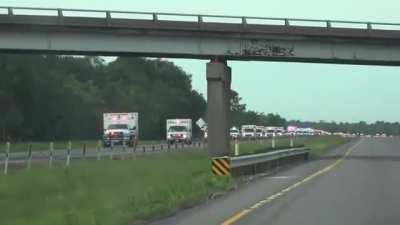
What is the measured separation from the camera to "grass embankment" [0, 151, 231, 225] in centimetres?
1470

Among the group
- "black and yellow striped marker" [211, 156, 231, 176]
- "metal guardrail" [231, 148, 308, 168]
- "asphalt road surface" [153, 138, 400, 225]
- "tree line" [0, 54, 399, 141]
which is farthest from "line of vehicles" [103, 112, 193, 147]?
"asphalt road surface" [153, 138, 400, 225]

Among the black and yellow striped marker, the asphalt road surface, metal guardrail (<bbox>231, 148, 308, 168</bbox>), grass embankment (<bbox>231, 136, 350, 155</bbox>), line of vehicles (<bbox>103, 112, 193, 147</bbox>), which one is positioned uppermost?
line of vehicles (<bbox>103, 112, 193, 147</bbox>)

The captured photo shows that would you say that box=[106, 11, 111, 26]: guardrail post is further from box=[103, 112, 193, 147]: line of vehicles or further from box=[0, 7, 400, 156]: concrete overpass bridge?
box=[103, 112, 193, 147]: line of vehicles

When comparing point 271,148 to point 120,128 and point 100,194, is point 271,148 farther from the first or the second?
point 120,128

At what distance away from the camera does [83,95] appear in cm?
11088

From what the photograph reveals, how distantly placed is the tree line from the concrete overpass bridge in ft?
127

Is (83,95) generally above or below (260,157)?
above

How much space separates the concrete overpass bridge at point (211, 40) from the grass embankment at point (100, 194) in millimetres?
22413

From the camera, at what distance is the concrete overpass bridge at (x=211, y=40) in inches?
1944

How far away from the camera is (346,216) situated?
51.6ft

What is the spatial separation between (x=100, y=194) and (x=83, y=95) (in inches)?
3675

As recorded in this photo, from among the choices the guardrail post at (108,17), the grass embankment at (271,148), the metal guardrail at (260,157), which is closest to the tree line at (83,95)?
the grass embankment at (271,148)

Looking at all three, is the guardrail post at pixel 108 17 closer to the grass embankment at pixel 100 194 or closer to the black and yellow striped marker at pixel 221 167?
the grass embankment at pixel 100 194

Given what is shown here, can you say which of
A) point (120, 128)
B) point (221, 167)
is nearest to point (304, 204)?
point (221, 167)
